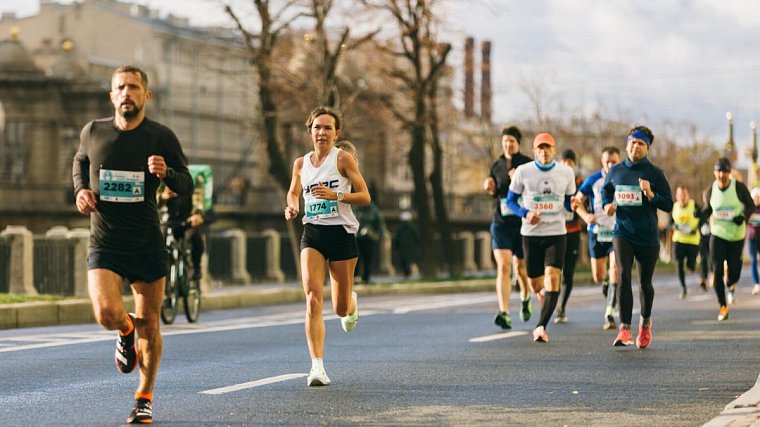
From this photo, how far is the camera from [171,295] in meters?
17.9

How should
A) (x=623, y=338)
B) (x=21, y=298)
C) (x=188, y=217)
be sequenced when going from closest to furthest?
(x=623, y=338), (x=188, y=217), (x=21, y=298)

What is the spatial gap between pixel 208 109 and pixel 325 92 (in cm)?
6493

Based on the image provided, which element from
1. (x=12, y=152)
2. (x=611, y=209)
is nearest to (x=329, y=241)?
(x=611, y=209)

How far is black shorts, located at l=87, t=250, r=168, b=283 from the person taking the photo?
329 inches

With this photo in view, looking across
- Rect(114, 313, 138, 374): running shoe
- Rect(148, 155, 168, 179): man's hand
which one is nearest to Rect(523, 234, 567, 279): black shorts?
Rect(114, 313, 138, 374): running shoe

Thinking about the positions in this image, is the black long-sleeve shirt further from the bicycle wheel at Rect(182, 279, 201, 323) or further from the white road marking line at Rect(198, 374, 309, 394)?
the bicycle wheel at Rect(182, 279, 201, 323)

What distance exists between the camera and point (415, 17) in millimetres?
36719

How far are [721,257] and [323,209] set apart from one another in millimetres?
9415

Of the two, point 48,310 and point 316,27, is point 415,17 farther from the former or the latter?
point 48,310

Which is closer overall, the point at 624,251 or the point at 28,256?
the point at 624,251

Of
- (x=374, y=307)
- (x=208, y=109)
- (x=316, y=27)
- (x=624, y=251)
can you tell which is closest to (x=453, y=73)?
(x=316, y=27)

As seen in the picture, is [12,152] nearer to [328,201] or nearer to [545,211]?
[545,211]

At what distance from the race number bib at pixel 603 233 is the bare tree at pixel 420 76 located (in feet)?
61.1

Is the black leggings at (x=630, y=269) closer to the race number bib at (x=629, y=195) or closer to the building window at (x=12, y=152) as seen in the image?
the race number bib at (x=629, y=195)
